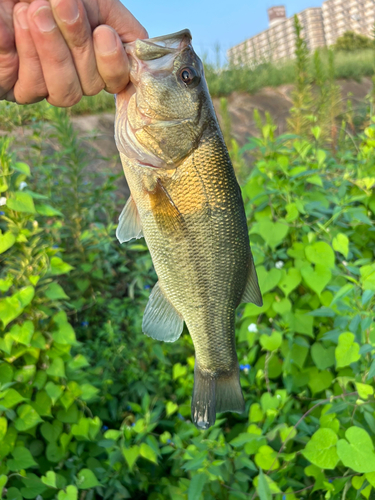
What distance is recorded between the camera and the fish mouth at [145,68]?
1053 millimetres

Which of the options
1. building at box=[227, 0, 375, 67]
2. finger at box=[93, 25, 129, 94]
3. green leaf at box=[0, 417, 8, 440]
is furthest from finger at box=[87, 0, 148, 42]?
building at box=[227, 0, 375, 67]

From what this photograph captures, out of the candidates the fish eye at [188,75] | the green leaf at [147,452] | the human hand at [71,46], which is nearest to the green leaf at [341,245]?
the fish eye at [188,75]

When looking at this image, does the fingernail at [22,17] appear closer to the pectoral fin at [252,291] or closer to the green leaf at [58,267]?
the pectoral fin at [252,291]

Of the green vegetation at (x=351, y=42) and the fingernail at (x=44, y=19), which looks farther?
the green vegetation at (x=351, y=42)

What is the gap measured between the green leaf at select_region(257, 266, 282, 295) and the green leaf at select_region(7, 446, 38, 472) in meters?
1.18

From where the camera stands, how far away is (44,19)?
3.20 ft

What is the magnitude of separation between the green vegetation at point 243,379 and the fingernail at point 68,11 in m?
0.93

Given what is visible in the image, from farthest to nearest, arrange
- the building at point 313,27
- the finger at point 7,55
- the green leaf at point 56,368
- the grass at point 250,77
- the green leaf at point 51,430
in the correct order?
1. the building at point 313,27
2. the grass at point 250,77
3. the green leaf at point 51,430
4. the green leaf at point 56,368
5. the finger at point 7,55

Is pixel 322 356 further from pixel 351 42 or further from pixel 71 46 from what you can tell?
pixel 351 42

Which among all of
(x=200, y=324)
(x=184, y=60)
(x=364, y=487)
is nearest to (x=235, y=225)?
(x=200, y=324)

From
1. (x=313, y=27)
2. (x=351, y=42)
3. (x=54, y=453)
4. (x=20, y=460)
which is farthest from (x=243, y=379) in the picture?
(x=313, y=27)

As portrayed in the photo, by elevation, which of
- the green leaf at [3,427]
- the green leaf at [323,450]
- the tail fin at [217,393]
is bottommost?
the green leaf at [323,450]

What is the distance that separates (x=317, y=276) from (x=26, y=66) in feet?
4.48

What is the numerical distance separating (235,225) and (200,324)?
1.07 ft
